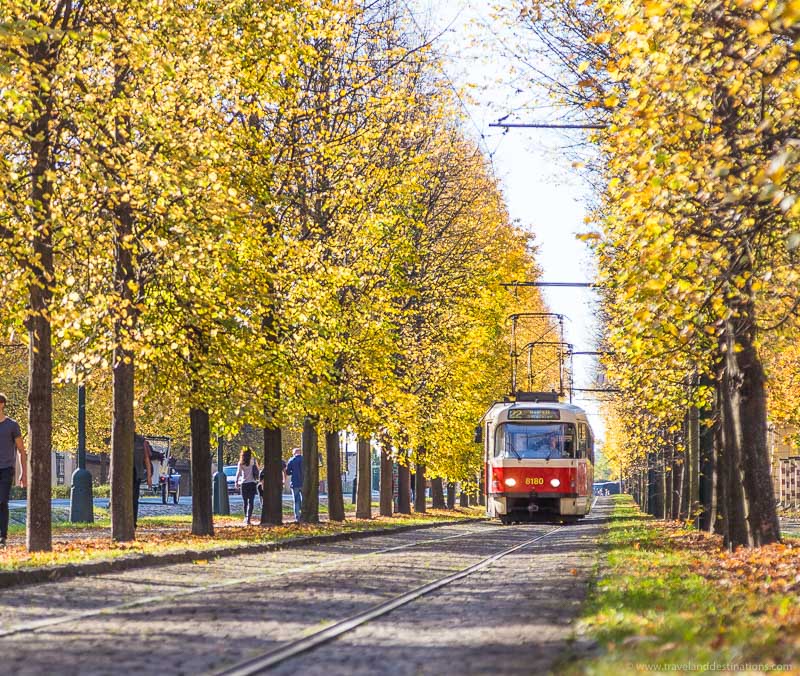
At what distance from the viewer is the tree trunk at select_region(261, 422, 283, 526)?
24.9 meters

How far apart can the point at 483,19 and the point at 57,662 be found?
603 inches

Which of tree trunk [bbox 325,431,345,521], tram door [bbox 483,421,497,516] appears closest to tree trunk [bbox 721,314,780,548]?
tree trunk [bbox 325,431,345,521]

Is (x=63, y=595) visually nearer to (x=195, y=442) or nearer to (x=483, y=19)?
(x=195, y=442)

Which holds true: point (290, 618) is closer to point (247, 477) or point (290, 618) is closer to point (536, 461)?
point (247, 477)

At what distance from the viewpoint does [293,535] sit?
2173cm

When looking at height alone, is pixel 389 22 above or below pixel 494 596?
above

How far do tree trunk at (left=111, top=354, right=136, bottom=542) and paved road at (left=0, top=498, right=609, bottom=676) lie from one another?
8.28ft

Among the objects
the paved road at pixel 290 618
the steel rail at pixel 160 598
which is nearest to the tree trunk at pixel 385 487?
the steel rail at pixel 160 598

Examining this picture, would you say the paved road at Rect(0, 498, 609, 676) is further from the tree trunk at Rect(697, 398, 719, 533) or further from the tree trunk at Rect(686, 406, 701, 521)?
the tree trunk at Rect(686, 406, 701, 521)

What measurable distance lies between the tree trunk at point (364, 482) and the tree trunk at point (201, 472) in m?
12.2

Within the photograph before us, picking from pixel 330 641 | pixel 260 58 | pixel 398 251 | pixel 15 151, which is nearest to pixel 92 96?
pixel 15 151

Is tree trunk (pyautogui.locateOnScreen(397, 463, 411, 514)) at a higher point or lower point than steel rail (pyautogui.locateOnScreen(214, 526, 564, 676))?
higher

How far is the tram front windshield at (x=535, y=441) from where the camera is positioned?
32.7 meters

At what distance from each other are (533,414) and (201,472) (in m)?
13.2
